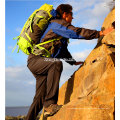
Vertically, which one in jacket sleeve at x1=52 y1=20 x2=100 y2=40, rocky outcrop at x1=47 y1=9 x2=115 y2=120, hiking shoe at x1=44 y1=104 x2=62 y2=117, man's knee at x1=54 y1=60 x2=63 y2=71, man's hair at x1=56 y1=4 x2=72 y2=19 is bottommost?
hiking shoe at x1=44 y1=104 x2=62 y2=117

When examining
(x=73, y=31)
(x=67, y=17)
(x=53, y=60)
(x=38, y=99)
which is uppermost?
(x=67, y=17)

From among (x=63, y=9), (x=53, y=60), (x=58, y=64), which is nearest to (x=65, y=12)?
(x=63, y=9)

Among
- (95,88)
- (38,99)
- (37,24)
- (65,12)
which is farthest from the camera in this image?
(38,99)

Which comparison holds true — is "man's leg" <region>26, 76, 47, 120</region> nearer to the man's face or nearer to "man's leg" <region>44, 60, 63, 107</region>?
"man's leg" <region>44, 60, 63, 107</region>

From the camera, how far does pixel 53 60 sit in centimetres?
717

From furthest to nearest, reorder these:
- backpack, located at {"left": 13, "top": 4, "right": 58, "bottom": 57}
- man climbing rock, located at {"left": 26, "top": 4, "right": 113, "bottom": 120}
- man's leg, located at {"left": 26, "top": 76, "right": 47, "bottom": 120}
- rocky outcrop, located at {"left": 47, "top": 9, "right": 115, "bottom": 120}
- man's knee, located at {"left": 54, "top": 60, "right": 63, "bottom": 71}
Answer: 1. man's leg, located at {"left": 26, "top": 76, "right": 47, "bottom": 120}
2. backpack, located at {"left": 13, "top": 4, "right": 58, "bottom": 57}
3. man's knee, located at {"left": 54, "top": 60, "right": 63, "bottom": 71}
4. man climbing rock, located at {"left": 26, "top": 4, "right": 113, "bottom": 120}
5. rocky outcrop, located at {"left": 47, "top": 9, "right": 115, "bottom": 120}

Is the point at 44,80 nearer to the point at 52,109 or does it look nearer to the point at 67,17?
the point at 52,109

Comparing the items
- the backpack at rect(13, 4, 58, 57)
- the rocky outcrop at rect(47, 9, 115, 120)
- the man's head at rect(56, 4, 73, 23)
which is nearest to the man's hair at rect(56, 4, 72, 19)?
the man's head at rect(56, 4, 73, 23)

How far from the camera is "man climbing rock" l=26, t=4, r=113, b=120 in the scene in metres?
6.89

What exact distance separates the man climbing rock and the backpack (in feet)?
0.54

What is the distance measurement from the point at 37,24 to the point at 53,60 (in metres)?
1.38

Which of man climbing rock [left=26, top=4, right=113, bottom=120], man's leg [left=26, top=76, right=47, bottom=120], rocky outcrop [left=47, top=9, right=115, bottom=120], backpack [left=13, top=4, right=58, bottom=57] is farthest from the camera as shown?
man's leg [left=26, top=76, right=47, bottom=120]

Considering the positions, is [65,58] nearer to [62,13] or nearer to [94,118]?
[62,13]
